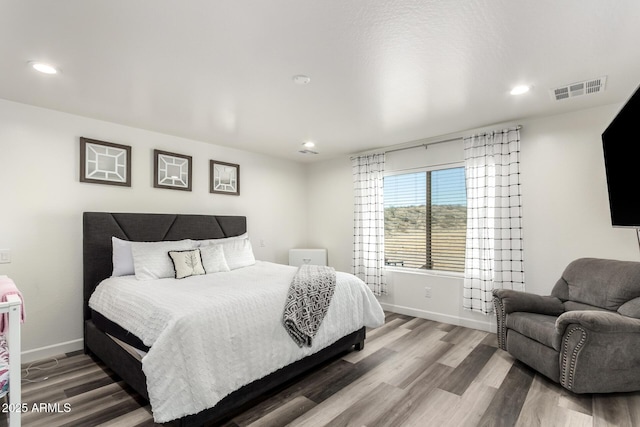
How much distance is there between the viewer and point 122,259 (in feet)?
10.4

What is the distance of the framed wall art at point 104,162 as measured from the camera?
328 cm

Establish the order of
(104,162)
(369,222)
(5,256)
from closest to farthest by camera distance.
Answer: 1. (5,256)
2. (104,162)
3. (369,222)

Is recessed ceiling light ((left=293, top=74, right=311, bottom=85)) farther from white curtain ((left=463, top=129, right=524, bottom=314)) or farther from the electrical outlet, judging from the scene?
the electrical outlet

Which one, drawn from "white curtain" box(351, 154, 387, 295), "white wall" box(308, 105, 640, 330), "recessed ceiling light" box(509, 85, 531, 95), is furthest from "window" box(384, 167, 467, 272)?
"recessed ceiling light" box(509, 85, 531, 95)

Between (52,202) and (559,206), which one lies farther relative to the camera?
(559,206)

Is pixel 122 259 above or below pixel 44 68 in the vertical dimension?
below

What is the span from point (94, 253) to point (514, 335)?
4.19 m

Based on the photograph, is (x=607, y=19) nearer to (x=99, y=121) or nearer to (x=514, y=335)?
(x=514, y=335)

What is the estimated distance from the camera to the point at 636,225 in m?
2.18

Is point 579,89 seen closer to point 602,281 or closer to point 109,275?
point 602,281

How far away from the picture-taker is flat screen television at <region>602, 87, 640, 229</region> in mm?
2059

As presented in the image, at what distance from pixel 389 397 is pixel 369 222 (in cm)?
269

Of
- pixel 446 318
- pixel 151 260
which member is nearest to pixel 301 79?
pixel 151 260

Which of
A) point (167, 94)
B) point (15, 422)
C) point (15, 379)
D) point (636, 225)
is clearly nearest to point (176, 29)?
point (167, 94)
